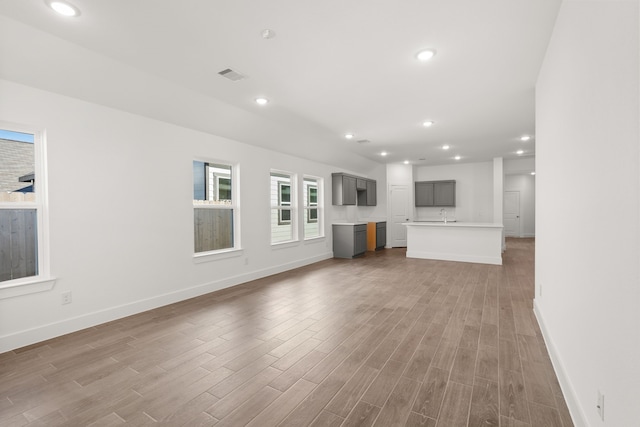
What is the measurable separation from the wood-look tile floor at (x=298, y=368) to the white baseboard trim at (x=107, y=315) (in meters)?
0.12

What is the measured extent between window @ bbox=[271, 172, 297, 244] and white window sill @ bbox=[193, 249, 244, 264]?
133 cm

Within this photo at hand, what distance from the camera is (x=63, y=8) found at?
214 cm

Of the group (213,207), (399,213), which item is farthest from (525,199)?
(213,207)

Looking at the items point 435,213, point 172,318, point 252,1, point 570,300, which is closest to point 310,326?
point 172,318

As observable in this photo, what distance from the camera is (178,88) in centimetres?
352

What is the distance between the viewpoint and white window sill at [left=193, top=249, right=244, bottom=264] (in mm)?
4523

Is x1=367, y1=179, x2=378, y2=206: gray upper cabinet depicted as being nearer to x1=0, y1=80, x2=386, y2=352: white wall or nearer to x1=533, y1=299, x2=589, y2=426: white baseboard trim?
x1=0, y1=80, x2=386, y2=352: white wall

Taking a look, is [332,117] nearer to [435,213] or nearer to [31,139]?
[31,139]

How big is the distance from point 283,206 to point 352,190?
268 cm

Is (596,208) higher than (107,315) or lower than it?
higher

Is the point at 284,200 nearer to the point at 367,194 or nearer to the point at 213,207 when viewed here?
the point at 213,207

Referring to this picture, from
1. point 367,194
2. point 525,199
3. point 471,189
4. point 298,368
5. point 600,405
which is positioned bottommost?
point 298,368

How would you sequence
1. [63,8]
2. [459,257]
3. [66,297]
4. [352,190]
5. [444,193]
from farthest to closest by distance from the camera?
[444,193] < [352,190] < [459,257] < [66,297] < [63,8]

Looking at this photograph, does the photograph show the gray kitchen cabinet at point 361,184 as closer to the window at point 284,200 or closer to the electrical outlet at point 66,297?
the window at point 284,200
